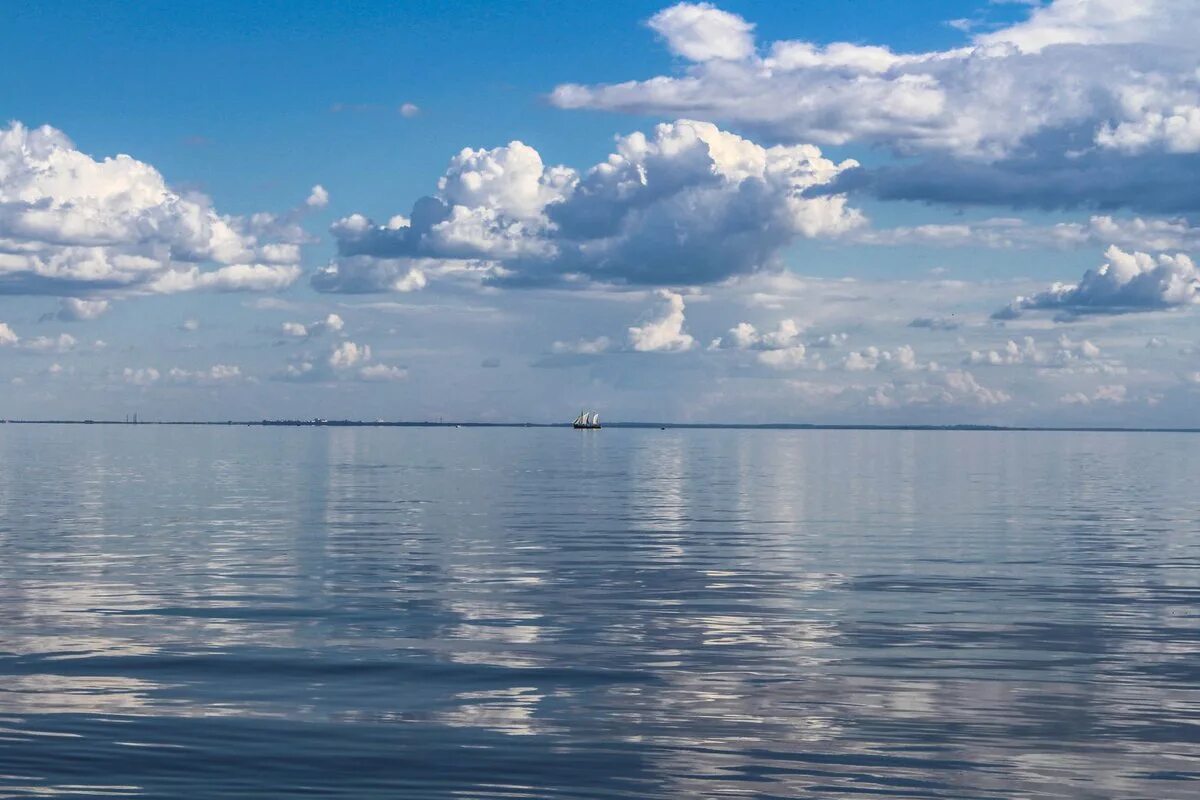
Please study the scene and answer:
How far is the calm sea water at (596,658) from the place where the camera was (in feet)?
76.8

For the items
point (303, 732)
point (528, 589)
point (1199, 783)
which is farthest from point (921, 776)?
point (528, 589)

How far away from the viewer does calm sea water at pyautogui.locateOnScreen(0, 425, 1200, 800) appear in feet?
76.8

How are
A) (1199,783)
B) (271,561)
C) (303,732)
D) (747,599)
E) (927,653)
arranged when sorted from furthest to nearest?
(271,561)
(747,599)
(927,653)
(303,732)
(1199,783)

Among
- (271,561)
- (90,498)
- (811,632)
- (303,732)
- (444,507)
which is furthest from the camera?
(90,498)

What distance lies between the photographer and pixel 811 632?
38219 mm

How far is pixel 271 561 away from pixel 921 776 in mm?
37521

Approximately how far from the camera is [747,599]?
1780 inches

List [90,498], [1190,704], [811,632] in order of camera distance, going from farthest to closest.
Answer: [90,498]
[811,632]
[1190,704]

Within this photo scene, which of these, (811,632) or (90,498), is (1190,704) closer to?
(811,632)

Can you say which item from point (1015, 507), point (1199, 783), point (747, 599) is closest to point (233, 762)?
point (1199, 783)

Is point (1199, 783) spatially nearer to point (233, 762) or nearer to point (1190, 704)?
point (1190, 704)

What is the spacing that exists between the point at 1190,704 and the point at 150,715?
21131 mm

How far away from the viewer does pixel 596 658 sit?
34.2m

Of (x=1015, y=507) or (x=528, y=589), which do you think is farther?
(x=1015, y=507)
